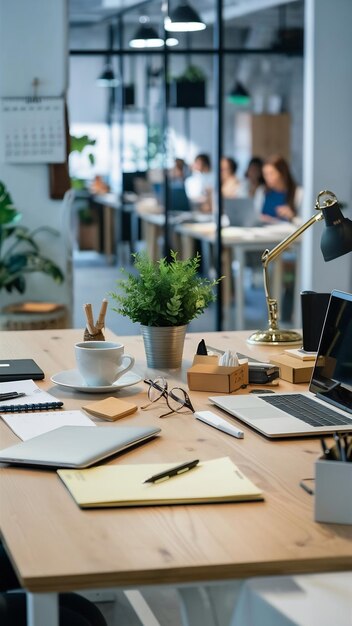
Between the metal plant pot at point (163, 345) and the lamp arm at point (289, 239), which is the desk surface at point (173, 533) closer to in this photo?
the metal plant pot at point (163, 345)

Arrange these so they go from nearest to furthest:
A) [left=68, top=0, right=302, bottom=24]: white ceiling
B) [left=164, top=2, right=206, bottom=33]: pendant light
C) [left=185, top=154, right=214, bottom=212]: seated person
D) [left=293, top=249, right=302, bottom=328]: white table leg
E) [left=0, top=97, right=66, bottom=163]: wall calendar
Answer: [left=0, top=97, right=66, bottom=163]: wall calendar
[left=164, top=2, right=206, bottom=33]: pendant light
[left=293, top=249, right=302, bottom=328]: white table leg
[left=185, top=154, right=214, bottom=212]: seated person
[left=68, top=0, right=302, bottom=24]: white ceiling

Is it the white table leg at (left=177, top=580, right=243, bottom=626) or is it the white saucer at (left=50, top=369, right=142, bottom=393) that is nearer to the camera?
the white table leg at (left=177, top=580, right=243, bottom=626)

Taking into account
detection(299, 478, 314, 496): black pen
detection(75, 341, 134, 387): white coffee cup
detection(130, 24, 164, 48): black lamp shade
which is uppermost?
detection(130, 24, 164, 48): black lamp shade

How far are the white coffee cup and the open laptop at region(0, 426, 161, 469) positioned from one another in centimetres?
38

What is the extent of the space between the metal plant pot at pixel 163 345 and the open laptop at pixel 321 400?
1.22 ft

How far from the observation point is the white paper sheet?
2020 millimetres

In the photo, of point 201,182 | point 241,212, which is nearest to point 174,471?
point 241,212

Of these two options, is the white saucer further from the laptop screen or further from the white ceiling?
the white ceiling

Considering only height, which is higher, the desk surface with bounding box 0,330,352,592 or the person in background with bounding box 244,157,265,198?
the person in background with bounding box 244,157,265,198

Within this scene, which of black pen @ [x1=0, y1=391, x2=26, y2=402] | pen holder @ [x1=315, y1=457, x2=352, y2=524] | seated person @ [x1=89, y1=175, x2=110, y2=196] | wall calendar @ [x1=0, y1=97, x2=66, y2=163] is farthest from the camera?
seated person @ [x1=89, y1=175, x2=110, y2=196]

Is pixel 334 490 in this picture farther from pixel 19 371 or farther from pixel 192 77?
pixel 192 77

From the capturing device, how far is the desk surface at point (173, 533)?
4.40 ft

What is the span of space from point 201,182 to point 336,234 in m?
11.6

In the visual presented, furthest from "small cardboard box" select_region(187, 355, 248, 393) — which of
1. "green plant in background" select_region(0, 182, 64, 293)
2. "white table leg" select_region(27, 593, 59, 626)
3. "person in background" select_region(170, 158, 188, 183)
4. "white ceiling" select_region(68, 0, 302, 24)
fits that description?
"white ceiling" select_region(68, 0, 302, 24)
